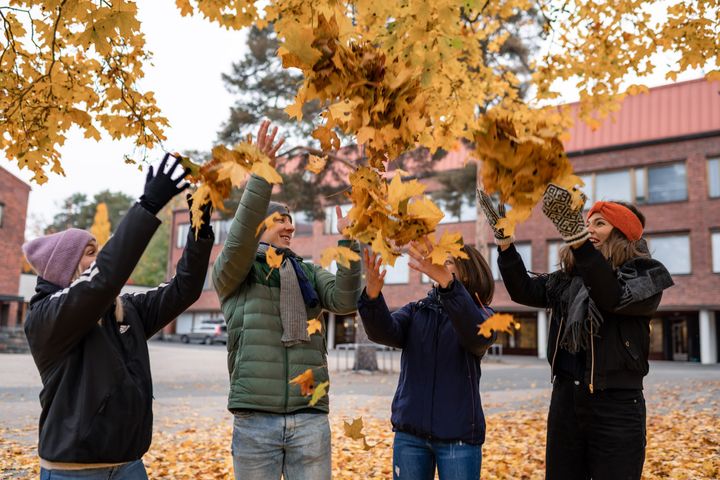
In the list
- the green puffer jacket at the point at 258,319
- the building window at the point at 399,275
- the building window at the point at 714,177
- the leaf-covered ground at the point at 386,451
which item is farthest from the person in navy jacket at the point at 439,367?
the building window at the point at 399,275

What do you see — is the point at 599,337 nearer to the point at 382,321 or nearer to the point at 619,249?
the point at 619,249

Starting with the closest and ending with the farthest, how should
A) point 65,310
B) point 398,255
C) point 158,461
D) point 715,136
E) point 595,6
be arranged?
1. point 398,255
2. point 65,310
3. point 158,461
4. point 595,6
5. point 715,136

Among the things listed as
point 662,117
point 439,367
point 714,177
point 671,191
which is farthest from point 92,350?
point 662,117

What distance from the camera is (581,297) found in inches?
113

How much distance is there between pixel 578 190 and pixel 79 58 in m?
4.59

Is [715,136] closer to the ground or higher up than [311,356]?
higher up

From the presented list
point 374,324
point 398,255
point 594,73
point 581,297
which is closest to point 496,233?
point 581,297

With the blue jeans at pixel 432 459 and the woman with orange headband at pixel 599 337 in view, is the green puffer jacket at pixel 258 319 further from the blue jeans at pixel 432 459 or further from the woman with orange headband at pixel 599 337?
the woman with orange headband at pixel 599 337

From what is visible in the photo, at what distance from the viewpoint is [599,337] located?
2.83m

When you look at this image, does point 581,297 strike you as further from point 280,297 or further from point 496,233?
point 280,297

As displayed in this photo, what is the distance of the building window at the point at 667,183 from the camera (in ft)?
81.1

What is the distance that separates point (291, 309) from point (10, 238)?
32897 millimetres

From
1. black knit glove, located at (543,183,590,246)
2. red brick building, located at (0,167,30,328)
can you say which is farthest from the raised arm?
red brick building, located at (0,167,30,328)

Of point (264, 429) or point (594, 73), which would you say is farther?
point (594, 73)
